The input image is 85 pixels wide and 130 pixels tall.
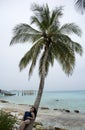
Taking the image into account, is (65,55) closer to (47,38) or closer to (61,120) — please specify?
(47,38)

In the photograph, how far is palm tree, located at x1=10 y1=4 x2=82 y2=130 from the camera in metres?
15.7

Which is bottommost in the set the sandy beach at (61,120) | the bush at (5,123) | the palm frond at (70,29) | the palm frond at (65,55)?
the sandy beach at (61,120)

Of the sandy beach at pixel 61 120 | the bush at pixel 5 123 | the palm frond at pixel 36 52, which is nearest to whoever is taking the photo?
the bush at pixel 5 123

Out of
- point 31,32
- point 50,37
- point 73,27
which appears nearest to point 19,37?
point 31,32

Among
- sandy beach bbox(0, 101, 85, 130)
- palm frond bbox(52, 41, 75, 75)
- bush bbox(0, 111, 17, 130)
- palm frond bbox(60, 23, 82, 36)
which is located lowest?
sandy beach bbox(0, 101, 85, 130)

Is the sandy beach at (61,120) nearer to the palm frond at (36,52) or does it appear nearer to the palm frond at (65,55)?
the palm frond at (65,55)

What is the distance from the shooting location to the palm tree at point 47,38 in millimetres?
15703

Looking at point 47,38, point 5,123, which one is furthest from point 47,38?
point 5,123

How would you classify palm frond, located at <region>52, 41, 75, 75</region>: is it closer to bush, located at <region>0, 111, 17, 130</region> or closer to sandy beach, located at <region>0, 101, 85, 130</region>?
sandy beach, located at <region>0, 101, 85, 130</region>

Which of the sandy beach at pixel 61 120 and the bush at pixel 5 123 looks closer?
the bush at pixel 5 123

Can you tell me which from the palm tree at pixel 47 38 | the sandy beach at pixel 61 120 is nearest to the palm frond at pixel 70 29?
the palm tree at pixel 47 38

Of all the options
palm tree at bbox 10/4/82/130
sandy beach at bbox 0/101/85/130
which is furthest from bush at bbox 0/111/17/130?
sandy beach at bbox 0/101/85/130

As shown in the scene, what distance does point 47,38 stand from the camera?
51.5 feet

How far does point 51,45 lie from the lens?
16062mm
